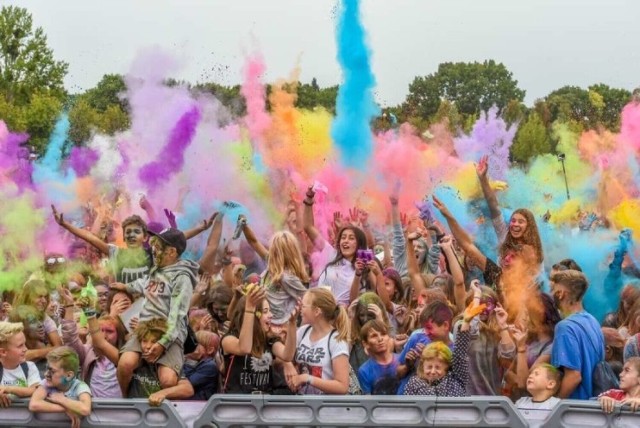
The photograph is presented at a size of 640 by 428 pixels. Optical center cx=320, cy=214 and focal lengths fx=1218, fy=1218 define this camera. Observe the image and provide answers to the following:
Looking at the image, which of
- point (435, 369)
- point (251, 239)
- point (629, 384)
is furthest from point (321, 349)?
point (251, 239)

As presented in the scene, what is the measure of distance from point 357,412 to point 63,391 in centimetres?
157

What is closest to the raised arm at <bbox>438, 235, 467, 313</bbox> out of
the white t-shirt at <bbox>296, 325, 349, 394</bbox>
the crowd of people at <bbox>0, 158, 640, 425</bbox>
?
the crowd of people at <bbox>0, 158, 640, 425</bbox>

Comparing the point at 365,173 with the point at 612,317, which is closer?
the point at 612,317

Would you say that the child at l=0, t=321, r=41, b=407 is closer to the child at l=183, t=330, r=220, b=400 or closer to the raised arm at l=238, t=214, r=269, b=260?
the child at l=183, t=330, r=220, b=400

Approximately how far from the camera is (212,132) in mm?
13953

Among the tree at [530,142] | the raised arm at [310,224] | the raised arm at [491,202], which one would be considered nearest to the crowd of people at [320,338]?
the raised arm at [491,202]

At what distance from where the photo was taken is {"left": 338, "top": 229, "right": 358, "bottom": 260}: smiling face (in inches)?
337

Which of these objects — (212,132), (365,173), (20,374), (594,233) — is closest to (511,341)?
(20,374)

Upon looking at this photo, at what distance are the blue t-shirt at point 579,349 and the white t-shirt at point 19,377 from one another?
276 centimetres

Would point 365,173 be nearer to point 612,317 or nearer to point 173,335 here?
point 612,317

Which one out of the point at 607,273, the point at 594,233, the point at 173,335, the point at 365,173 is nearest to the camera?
the point at 173,335

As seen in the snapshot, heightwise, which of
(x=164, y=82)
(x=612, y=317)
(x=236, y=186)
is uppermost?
(x=164, y=82)

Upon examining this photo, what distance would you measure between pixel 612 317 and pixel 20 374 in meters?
4.04

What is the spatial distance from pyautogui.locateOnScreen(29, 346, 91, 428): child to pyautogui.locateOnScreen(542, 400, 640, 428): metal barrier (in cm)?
224
